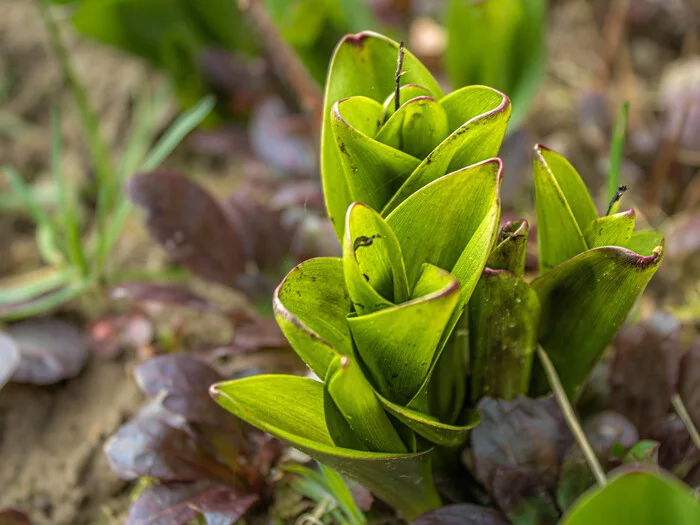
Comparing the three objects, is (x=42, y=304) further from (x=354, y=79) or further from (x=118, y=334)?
(x=354, y=79)

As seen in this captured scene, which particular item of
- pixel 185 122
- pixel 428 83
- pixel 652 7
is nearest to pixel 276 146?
pixel 185 122

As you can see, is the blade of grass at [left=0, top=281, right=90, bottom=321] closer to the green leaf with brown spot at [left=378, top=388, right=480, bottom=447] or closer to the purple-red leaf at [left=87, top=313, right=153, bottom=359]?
the purple-red leaf at [left=87, top=313, right=153, bottom=359]

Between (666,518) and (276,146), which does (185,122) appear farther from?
(666,518)

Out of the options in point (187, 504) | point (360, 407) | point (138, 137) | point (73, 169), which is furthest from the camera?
point (73, 169)

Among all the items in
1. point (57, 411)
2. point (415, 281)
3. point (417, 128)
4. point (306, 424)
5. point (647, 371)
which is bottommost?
point (57, 411)

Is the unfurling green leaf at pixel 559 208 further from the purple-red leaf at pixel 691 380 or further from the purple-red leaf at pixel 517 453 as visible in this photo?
the purple-red leaf at pixel 691 380

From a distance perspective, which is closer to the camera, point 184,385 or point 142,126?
point 184,385

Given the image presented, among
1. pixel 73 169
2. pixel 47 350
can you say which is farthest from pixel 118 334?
pixel 73 169

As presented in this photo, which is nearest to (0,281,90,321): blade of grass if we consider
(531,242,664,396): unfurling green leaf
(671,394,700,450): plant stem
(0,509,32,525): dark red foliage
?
(0,509,32,525): dark red foliage
